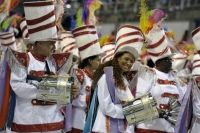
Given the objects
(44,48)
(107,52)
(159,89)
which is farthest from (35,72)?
(107,52)

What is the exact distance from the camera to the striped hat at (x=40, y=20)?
606 cm

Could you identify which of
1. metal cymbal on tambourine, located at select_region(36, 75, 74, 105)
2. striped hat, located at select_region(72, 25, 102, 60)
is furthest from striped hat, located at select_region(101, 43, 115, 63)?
metal cymbal on tambourine, located at select_region(36, 75, 74, 105)

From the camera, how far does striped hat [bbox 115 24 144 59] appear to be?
597cm

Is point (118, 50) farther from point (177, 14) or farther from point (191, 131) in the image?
point (177, 14)

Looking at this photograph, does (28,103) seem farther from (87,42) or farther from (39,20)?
(87,42)

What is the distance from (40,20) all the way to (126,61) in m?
0.97

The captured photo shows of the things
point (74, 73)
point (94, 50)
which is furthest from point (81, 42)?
point (74, 73)

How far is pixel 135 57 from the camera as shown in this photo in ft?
19.5

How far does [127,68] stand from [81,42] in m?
1.65

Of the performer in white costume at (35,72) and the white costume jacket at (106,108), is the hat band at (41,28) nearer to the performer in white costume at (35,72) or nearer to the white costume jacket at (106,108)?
the performer in white costume at (35,72)

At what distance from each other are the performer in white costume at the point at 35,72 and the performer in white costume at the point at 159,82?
88cm

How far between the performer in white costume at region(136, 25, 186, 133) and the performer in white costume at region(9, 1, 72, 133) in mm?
884

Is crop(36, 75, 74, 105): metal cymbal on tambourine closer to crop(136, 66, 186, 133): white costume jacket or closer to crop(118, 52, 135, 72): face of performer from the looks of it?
crop(118, 52, 135, 72): face of performer

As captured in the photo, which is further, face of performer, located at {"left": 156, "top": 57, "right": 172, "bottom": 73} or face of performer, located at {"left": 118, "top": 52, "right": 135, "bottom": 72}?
face of performer, located at {"left": 156, "top": 57, "right": 172, "bottom": 73}
